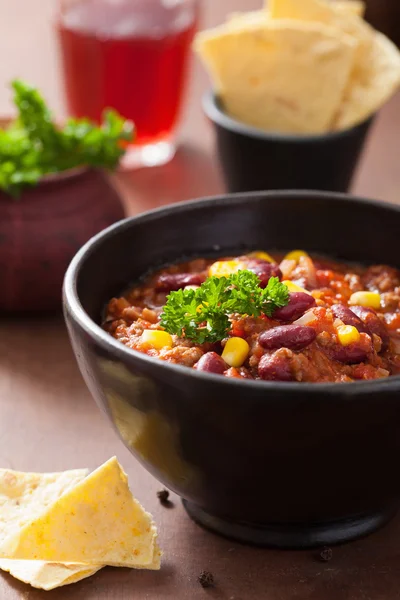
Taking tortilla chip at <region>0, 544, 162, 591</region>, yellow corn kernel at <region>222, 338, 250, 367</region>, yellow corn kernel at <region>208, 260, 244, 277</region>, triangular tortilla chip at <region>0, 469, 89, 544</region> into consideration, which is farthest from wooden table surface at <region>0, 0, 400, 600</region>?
yellow corn kernel at <region>208, 260, 244, 277</region>

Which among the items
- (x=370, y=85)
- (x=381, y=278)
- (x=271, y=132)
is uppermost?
(x=381, y=278)

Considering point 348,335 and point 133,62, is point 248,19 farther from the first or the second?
point 348,335

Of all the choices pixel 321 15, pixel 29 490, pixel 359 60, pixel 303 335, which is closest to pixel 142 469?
pixel 29 490

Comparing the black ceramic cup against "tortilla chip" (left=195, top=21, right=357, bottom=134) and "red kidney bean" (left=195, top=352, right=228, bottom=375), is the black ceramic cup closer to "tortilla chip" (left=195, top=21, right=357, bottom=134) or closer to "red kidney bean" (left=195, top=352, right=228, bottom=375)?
"tortilla chip" (left=195, top=21, right=357, bottom=134)

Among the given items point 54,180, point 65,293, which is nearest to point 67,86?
point 54,180

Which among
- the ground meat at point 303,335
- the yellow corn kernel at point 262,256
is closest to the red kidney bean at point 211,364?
the ground meat at point 303,335

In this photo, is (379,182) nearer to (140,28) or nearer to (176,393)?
(140,28)
